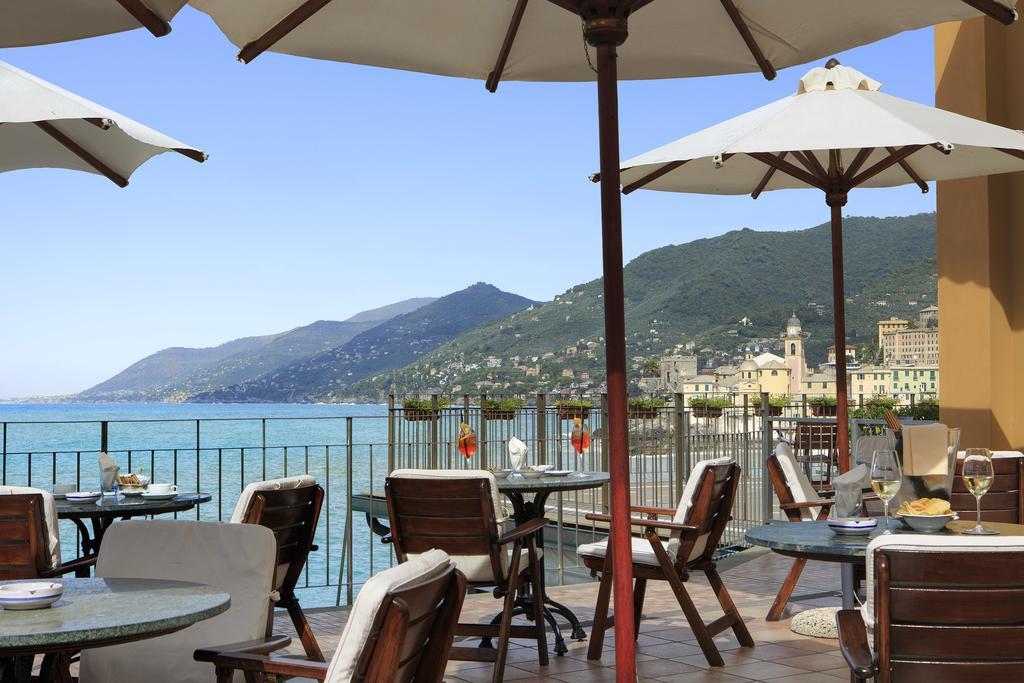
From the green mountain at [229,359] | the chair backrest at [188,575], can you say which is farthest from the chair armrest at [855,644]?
the green mountain at [229,359]

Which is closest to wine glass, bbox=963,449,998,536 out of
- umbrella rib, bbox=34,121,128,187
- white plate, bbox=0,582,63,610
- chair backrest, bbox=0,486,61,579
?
white plate, bbox=0,582,63,610

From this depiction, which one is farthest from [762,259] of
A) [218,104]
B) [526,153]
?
[218,104]

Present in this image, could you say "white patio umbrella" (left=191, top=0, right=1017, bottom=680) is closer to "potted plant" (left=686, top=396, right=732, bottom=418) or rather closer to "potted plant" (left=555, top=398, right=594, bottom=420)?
"potted plant" (left=555, top=398, right=594, bottom=420)

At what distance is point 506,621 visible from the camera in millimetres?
4719

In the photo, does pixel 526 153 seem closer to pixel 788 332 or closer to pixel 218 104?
pixel 218 104

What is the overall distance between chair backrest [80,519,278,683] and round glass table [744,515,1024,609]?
5.32 ft

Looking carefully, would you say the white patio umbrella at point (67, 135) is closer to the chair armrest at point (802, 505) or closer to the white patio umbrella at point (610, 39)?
the white patio umbrella at point (610, 39)

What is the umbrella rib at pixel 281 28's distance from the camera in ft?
10.8

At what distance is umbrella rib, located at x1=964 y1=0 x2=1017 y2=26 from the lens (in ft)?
10.8

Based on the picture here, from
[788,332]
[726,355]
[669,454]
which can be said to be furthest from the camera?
[726,355]

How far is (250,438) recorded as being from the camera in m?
54.5

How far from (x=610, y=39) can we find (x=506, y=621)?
272cm

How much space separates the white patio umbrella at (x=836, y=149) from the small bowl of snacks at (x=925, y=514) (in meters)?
1.66

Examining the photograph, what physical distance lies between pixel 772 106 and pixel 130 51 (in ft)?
174
